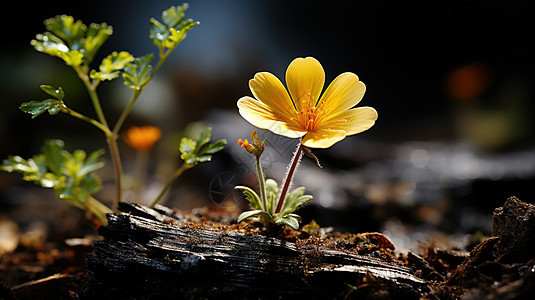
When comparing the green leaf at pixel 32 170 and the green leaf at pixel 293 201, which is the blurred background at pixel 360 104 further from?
the green leaf at pixel 32 170

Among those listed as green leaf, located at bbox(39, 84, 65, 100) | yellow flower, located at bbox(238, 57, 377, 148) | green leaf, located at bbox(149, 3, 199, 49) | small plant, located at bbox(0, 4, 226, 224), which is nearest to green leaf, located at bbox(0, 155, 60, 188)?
small plant, located at bbox(0, 4, 226, 224)

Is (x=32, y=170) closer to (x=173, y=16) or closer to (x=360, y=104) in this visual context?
(x=173, y=16)

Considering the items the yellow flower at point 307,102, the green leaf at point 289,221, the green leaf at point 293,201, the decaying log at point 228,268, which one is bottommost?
the decaying log at point 228,268

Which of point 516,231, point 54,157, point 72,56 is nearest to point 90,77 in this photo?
point 72,56

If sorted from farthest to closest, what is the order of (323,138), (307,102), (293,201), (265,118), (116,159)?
(116,159), (293,201), (307,102), (265,118), (323,138)

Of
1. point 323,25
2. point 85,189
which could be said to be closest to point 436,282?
point 85,189

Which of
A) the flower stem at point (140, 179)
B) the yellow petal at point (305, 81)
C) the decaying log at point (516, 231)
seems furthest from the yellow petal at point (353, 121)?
the flower stem at point (140, 179)

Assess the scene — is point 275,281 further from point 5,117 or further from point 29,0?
point 29,0
